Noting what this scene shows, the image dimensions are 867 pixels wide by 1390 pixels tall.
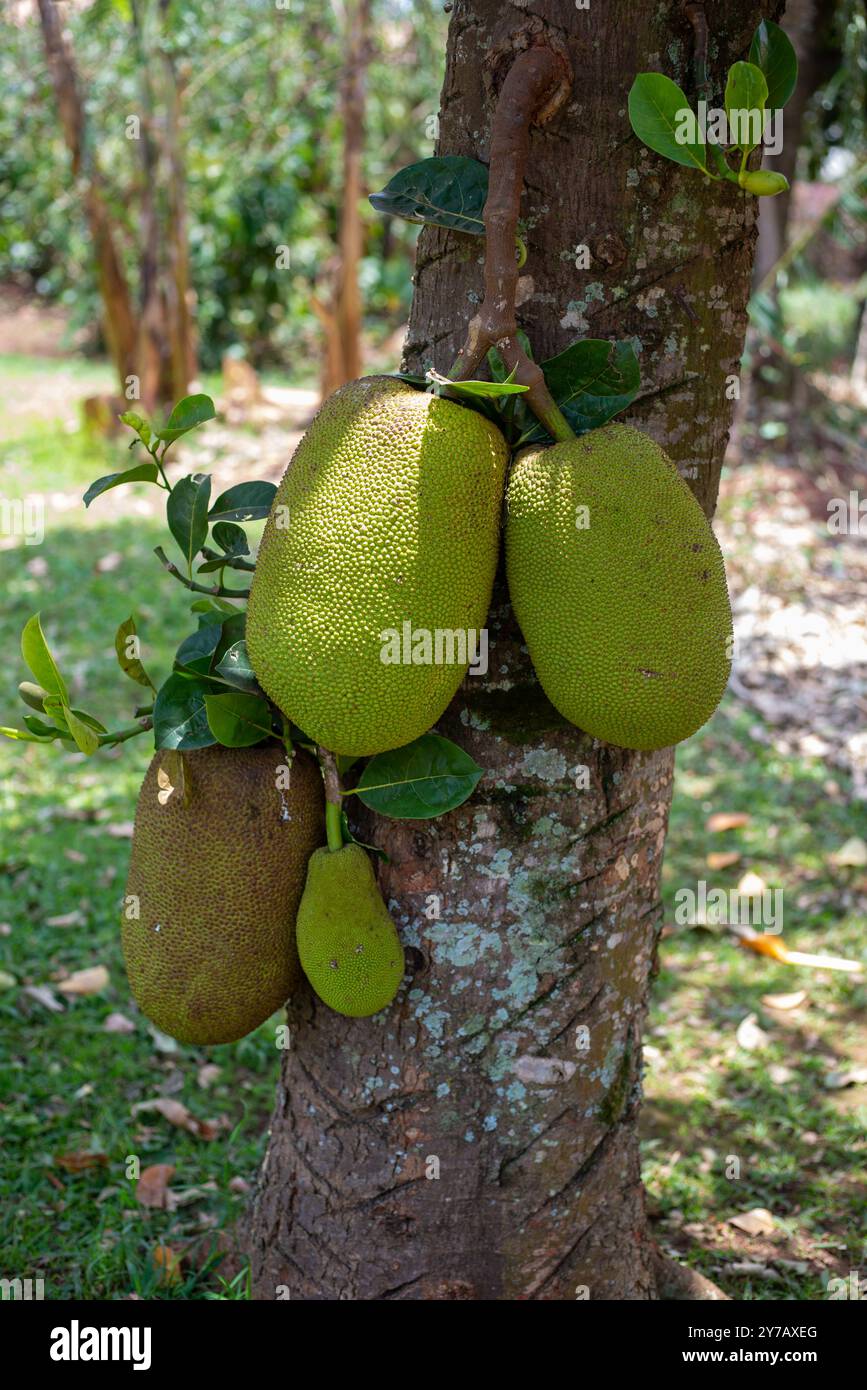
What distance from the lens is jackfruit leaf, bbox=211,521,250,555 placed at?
4.41 feet

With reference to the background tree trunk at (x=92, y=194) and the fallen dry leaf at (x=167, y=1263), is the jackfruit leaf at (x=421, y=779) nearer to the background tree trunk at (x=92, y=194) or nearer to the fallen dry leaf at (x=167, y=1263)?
the fallen dry leaf at (x=167, y=1263)

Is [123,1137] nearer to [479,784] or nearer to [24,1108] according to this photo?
[24,1108]

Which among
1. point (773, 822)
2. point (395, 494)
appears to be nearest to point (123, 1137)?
point (395, 494)

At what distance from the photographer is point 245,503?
133 centimetres

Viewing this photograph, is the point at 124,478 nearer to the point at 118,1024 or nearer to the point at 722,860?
the point at 118,1024

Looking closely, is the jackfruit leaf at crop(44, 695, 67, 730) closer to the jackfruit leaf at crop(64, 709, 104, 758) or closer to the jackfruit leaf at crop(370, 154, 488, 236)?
the jackfruit leaf at crop(64, 709, 104, 758)

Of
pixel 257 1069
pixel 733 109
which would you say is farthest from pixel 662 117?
pixel 257 1069

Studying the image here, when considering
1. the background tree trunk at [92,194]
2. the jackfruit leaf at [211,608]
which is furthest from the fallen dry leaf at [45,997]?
the background tree trunk at [92,194]

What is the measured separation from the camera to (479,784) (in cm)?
124

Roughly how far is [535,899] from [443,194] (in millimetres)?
691

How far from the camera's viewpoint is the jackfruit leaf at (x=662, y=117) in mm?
1061

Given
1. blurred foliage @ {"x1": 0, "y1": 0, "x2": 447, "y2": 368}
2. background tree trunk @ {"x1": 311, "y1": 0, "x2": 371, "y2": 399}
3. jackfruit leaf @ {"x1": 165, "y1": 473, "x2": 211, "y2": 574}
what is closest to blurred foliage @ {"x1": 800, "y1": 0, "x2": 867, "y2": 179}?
background tree trunk @ {"x1": 311, "y1": 0, "x2": 371, "y2": 399}

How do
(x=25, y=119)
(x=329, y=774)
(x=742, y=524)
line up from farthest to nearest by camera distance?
(x=25, y=119)
(x=742, y=524)
(x=329, y=774)
